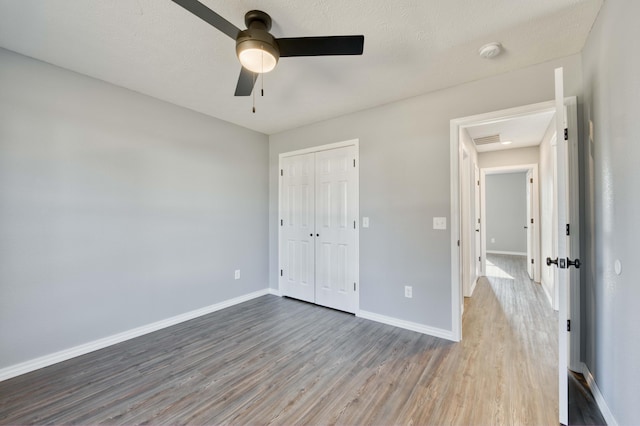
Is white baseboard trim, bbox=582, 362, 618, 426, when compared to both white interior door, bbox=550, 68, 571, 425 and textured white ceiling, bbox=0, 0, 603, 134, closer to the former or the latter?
white interior door, bbox=550, 68, 571, 425

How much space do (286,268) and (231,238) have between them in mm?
934

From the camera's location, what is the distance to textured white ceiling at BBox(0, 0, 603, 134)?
65.6 inches

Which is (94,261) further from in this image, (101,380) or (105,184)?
(101,380)

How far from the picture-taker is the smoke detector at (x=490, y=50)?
6.61 feet

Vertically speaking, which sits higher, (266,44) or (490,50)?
(490,50)

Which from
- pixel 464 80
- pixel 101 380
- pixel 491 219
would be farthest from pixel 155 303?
pixel 491 219

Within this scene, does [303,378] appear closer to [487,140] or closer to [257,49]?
[257,49]

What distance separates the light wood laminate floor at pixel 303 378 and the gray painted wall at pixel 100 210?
378 mm

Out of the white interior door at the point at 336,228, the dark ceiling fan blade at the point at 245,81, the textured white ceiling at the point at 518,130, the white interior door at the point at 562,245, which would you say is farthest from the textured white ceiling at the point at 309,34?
the textured white ceiling at the point at 518,130

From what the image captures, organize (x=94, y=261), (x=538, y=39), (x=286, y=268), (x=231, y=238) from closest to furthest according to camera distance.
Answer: (x=538, y=39) → (x=94, y=261) → (x=231, y=238) → (x=286, y=268)

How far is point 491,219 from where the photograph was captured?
818 centimetres

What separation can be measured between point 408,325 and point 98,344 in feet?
9.99

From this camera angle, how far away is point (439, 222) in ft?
8.96

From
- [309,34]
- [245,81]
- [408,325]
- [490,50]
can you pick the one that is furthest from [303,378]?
[490,50]
